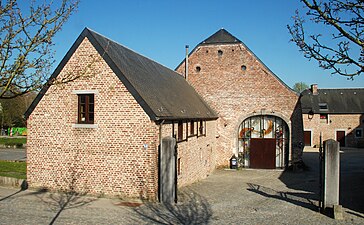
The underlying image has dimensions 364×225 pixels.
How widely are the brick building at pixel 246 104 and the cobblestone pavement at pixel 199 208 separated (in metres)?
6.11

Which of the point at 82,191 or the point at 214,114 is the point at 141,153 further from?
the point at 214,114

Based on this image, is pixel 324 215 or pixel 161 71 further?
pixel 161 71

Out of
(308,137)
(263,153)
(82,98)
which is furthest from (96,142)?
(308,137)

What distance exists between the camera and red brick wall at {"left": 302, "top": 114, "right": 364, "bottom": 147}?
39.9 metres

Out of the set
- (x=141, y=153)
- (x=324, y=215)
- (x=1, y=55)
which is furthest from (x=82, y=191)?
(x=324, y=215)

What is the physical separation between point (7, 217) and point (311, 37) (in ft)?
31.2

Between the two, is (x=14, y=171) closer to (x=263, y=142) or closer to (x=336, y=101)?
(x=263, y=142)

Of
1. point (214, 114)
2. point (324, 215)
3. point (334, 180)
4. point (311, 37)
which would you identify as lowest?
point (324, 215)

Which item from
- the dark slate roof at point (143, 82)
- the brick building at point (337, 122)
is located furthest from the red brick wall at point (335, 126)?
the dark slate roof at point (143, 82)

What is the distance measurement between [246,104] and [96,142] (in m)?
12.4

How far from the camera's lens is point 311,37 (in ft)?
25.3

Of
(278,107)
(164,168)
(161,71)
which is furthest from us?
(278,107)

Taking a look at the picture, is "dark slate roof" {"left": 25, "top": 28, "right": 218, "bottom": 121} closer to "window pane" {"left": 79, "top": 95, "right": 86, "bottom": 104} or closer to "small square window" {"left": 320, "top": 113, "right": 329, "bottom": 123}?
"window pane" {"left": 79, "top": 95, "right": 86, "bottom": 104}

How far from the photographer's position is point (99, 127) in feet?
42.4
